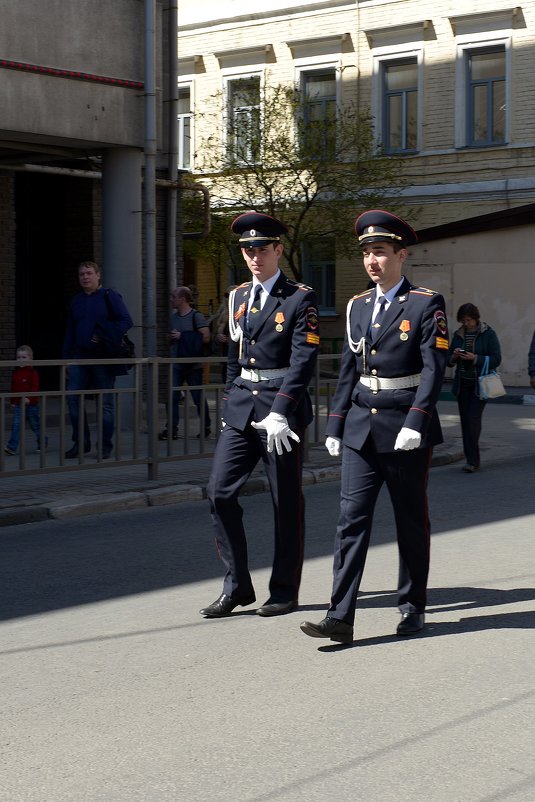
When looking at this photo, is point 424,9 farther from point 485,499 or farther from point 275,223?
point 275,223

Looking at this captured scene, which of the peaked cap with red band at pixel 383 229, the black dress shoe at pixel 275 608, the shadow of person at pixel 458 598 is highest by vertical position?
the peaked cap with red band at pixel 383 229

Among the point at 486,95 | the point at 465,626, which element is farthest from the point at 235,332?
the point at 486,95

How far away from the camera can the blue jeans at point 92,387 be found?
10688 millimetres

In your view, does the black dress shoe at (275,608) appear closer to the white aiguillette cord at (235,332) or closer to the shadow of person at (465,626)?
the shadow of person at (465,626)

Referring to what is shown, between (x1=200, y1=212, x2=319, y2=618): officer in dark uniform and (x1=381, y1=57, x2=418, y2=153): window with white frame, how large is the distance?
2458 cm

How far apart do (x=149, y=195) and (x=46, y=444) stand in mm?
6332

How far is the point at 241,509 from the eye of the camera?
6668 millimetres

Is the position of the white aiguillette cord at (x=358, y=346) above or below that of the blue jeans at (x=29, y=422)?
above

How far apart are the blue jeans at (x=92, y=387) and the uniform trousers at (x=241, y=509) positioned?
13.7 ft

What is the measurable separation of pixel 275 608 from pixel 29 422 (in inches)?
161

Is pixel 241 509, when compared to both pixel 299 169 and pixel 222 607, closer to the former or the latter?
pixel 222 607

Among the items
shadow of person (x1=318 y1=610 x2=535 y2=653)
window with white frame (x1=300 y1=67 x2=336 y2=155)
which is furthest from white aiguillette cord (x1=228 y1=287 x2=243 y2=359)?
window with white frame (x1=300 y1=67 x2=336 y2=155)

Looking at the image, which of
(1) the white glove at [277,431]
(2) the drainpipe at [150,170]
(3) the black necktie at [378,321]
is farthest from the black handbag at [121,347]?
(3) the black necktie at [378,321]

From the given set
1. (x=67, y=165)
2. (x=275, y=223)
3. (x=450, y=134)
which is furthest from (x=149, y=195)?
(x=450, y=134)
